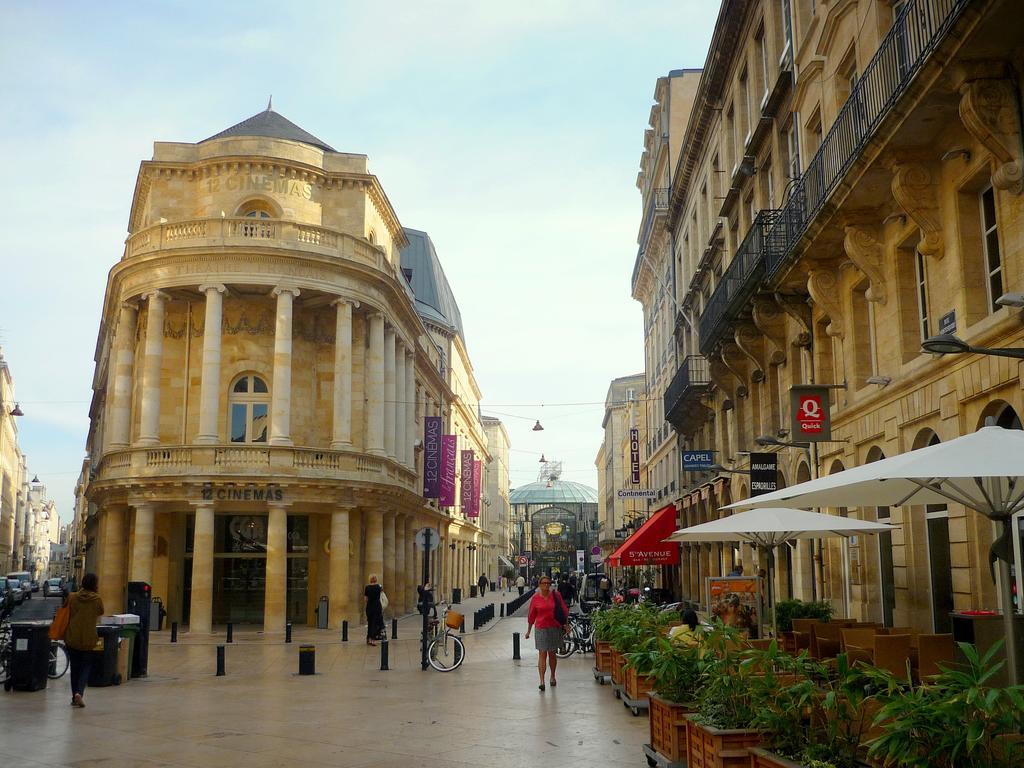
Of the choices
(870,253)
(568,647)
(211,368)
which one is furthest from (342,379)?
(870,253)

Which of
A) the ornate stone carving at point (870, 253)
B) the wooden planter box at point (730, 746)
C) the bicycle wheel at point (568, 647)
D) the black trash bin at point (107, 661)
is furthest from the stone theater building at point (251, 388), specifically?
the wooden planter box at point (730, 746)

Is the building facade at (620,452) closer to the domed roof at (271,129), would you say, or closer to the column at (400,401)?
the column at (400,401)

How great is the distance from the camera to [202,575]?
3269 cm

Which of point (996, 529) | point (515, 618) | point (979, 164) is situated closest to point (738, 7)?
point (979, 164)

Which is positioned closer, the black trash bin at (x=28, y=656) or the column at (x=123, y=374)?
the black trash bin at (x=28, y=656)

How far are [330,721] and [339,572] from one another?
22.1 meters

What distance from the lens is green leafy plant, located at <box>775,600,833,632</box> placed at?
1767 cm

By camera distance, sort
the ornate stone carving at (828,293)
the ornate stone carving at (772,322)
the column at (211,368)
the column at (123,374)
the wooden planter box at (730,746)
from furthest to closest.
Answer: the column at (123,374), the column at (211,368), the ornate stone carving at (772,322), the ornate stone carving at (828,293), the wooden planter box at (730,746)

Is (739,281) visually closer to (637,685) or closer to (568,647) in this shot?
(568,647)

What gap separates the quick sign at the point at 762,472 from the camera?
2048 centimetres

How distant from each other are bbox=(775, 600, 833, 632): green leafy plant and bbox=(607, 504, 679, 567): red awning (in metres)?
10.9

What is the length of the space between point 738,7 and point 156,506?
2418 centimetres

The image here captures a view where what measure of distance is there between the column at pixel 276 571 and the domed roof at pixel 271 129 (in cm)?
1498

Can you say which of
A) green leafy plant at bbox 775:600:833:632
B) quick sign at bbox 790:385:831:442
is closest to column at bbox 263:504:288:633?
green leafy plant at bbox 775:600:833:632
